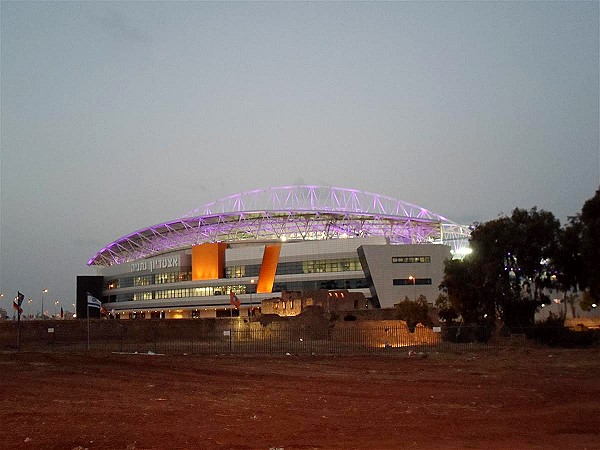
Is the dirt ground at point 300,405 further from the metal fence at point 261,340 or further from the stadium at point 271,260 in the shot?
the stadium at point 271,260

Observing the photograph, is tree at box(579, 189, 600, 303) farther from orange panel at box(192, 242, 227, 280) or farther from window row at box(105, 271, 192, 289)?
window row at box(105, 271, 192, 289)

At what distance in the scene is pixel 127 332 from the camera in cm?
6362

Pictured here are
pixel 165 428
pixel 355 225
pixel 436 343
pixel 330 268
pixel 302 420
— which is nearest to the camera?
pixel 165 428

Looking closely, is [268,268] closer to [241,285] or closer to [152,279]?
[241,285]

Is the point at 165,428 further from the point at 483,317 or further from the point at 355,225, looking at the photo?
the point at 355,225

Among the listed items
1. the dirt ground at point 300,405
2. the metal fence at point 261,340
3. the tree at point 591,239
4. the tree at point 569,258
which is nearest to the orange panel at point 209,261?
the metal fence at point 261,340

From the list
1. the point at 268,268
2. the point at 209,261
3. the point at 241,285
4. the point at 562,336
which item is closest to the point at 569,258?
the point at 562,336

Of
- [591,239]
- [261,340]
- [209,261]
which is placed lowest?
[261,340]

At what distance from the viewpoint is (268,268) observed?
97812 millimetres

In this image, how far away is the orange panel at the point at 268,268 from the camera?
97.4 meters

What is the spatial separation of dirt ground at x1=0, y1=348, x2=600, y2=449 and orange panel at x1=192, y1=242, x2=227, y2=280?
236ft

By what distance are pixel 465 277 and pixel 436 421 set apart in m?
34.8

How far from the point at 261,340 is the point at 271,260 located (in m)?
46.5

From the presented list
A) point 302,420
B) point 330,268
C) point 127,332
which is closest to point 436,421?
point 302,420
